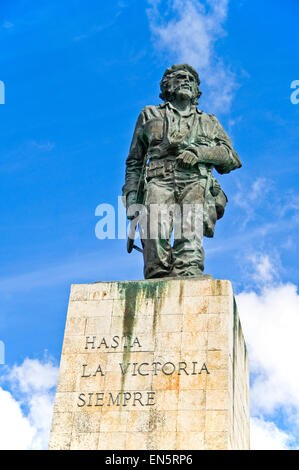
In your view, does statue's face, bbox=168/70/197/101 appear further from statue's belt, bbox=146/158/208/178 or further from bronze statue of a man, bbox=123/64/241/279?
statue's belt, bbox=146/158/208/178

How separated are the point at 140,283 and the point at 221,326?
1.56 metres

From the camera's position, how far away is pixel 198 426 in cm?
1215

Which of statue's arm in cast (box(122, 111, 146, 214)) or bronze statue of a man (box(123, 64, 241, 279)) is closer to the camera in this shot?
bronze statue of a man (box(123, 64, 241, 279))

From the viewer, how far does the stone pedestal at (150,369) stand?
12266 mm

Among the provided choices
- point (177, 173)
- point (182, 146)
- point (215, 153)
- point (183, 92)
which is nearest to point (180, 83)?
point (183, 92)

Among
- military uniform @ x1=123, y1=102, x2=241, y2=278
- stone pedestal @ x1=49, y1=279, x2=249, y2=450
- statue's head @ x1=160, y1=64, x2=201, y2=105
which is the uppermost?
statue's head @ x1=160, y1=64, x2=201, y2=105

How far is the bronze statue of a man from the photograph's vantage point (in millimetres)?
14242

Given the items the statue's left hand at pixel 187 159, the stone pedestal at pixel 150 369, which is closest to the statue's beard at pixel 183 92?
the statue's left hand at pixel 187 159

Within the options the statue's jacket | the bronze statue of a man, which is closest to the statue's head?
the bronze statue of a man

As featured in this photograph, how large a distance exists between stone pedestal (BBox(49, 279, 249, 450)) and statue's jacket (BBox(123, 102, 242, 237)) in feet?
6.83

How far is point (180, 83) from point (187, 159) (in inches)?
67.5

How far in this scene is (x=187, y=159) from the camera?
48.5 feet

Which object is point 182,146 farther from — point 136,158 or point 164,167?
point 136,158

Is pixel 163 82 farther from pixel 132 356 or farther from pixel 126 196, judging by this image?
pixel 132 356
